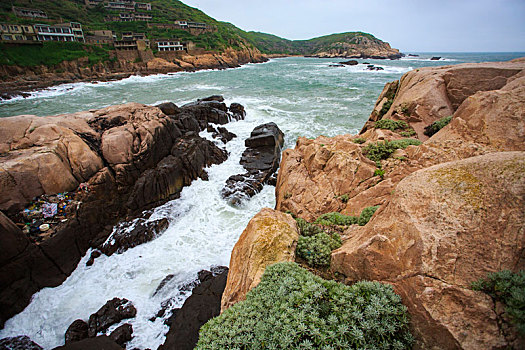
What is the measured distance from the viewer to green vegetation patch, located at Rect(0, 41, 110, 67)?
169 feet

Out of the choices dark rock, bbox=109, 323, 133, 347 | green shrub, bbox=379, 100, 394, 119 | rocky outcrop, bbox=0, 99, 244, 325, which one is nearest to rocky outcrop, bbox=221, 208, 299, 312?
dark rock, bbox=109, 323, 133, 347

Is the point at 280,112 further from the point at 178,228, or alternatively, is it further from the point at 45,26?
the point at 45,26

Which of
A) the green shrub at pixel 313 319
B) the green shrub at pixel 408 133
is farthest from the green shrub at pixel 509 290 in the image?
the green shrub at pixel 408 133

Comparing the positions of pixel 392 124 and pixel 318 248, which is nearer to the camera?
pixel 318 248

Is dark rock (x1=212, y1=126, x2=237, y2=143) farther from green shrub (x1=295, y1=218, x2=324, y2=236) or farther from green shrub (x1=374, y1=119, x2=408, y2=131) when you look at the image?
green shrub (x1=295, y1=218, x2=324, y2=236)

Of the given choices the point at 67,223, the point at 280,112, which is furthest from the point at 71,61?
the point at 67,223

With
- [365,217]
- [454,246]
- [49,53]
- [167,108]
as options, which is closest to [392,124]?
[365,217]

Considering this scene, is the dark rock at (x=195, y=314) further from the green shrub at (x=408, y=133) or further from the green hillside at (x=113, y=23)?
the green hillside at (x=113, y=23)

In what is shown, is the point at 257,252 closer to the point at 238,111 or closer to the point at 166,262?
the point at 166,262

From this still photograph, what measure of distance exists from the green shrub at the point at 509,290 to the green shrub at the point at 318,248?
3.06 meters

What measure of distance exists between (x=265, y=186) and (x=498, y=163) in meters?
14.2

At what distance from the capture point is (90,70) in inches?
2493

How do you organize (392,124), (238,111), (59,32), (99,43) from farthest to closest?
1. (99,43)
2. (59,32)
3. (238,111)
4. (392,124)

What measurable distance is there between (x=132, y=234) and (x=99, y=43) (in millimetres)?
89633
